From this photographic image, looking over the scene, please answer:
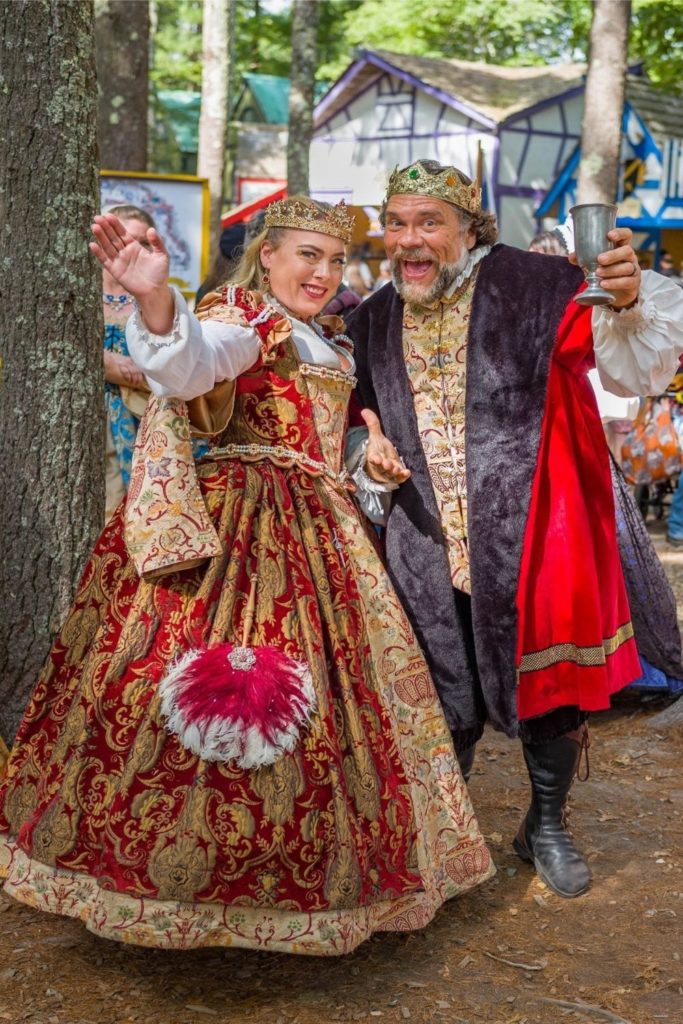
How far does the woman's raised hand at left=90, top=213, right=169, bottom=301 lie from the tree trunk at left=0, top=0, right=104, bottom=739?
3.73 ft

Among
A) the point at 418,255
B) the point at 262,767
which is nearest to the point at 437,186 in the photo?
the point at 418,255

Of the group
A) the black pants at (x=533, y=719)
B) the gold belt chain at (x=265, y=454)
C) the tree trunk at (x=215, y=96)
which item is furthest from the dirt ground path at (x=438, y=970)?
the tree trunk at (x=215, y=96)

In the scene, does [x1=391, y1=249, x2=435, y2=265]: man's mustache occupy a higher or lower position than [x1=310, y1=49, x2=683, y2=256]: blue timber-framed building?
lower

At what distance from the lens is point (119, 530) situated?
3016 millimetres

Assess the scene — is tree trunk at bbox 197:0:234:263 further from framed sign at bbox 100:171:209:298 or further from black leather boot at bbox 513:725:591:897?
black leather boot at bbox 513:725:591:897

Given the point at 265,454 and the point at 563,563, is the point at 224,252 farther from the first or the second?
the point at 563,563

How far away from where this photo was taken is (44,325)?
367cm

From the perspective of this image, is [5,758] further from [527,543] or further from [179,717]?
[527,543]

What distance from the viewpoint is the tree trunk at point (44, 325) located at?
3605mm

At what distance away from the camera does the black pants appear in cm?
338

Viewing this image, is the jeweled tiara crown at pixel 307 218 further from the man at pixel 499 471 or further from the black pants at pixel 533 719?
the black pants at pixel 533 719

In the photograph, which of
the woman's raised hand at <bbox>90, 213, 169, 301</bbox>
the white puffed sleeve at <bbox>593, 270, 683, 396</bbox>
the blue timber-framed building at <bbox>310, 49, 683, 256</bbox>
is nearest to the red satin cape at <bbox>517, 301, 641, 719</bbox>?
the white puffed sleeve at <bbox>593, 270, 683, 396</bbox>

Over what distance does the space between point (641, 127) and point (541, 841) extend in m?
17.4

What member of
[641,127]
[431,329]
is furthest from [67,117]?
[641,127]
